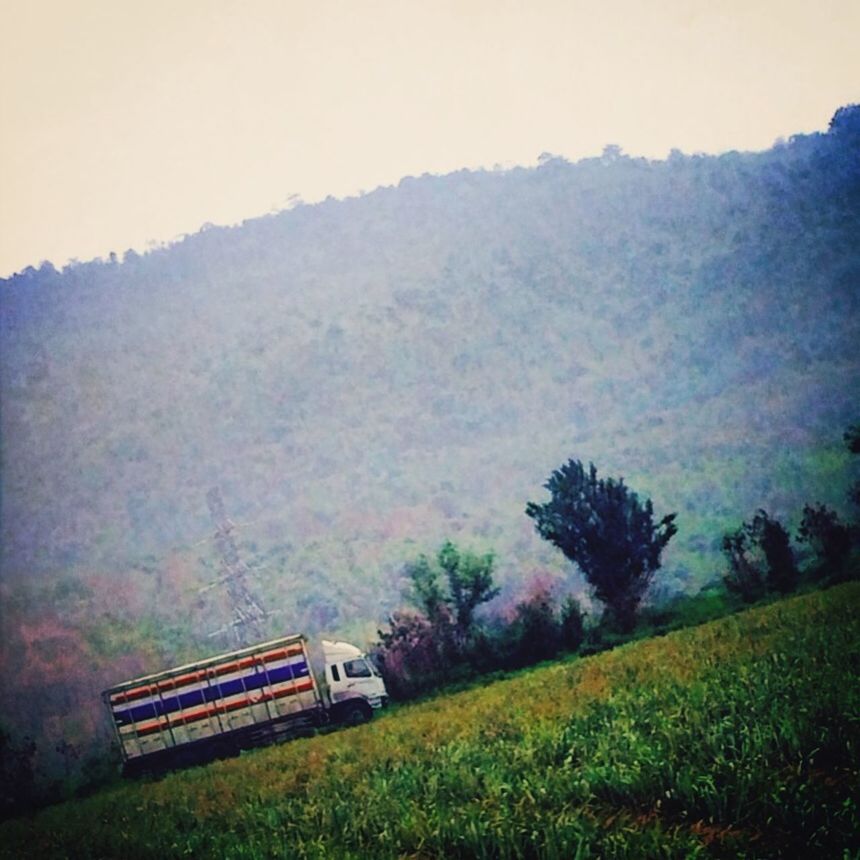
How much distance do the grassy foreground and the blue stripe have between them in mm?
964

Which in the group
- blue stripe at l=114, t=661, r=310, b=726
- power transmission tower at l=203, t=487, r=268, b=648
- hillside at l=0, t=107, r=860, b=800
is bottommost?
blue stripe at l=114, t=661, r=310, b=726

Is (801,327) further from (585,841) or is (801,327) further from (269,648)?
(269,648)

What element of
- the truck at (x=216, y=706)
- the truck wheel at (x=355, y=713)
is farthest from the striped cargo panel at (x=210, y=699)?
the truck wheel at (x=355, y=713)

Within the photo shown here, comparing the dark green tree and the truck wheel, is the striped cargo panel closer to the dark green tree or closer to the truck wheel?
the truck wheel

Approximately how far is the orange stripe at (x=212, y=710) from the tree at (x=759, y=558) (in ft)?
20.1

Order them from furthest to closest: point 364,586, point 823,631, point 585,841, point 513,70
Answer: point 364,586
point 513,70
point 823,631
point 585,841

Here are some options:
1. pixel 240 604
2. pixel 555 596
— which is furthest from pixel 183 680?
pixel 555 596

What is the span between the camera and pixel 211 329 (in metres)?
11.1

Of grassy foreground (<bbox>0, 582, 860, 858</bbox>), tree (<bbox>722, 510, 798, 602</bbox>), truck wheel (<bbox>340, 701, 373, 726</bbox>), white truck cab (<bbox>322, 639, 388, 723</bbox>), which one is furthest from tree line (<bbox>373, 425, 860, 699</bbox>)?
grassy foreground (<bbox>0, 582, 860, 858</bbox>)

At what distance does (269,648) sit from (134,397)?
13.7 feet

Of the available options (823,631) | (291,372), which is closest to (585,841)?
(823,631)

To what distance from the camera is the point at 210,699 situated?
932 centimetres

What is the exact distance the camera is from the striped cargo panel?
9242 millimetres

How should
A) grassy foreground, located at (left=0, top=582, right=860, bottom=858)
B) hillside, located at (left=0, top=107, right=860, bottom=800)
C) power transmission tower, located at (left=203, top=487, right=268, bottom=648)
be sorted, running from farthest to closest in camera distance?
power transmission tower, located at (left=203, top=487, right=268, bottom=648) < hillside, located at (left=0, top=107, right=860, bottom=800) < grassy foreground, located at (left=0, top=582, right=860, bottom=858)
